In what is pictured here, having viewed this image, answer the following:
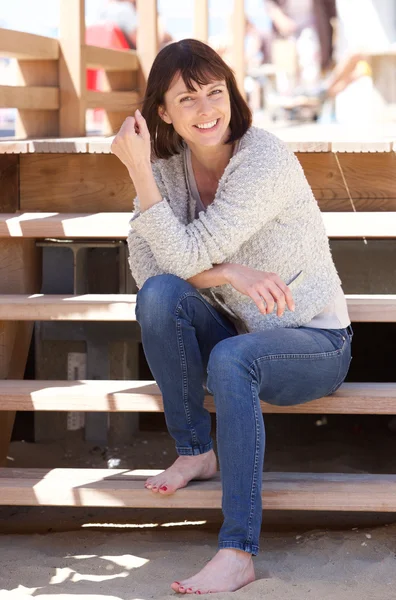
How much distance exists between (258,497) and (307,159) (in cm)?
132

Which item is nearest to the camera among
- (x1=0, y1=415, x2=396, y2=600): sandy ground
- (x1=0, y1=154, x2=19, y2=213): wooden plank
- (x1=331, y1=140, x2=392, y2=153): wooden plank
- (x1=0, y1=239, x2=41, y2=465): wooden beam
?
(x1=0, y1=415, x2=396, y2=600): sandy ground

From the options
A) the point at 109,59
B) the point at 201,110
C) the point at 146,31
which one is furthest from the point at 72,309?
the point at 146,31

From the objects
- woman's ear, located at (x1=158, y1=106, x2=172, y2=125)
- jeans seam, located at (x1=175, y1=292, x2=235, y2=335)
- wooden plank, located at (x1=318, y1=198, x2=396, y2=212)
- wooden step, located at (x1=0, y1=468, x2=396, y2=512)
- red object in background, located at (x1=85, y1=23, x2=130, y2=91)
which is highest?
red object in background, located at (x1=85, y1=23, x2=130, y2=91)

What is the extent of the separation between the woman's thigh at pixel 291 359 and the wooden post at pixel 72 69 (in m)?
1.87

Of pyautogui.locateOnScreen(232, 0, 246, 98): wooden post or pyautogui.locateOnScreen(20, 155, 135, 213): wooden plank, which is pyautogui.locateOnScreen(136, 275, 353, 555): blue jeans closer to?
pyautogui.locateOnScreen(20, 155, 135, 213): wooden plank

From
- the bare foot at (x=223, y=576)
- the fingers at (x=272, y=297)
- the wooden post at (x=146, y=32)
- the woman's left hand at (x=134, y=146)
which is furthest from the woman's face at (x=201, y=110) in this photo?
the wooden post at (x=146, y=32)

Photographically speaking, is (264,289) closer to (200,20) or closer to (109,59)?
(109,59)

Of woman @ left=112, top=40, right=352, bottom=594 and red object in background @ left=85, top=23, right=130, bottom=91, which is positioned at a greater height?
red object in background @ left=85, top=23, right=130, bottom=91

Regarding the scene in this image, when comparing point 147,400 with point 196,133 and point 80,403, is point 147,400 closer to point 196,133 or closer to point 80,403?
point 80,403

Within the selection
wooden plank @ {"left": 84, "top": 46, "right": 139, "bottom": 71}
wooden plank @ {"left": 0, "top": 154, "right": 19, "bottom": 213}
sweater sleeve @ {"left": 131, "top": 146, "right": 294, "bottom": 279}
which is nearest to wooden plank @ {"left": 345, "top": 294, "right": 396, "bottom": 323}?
sweater sleeve @ {"left": 131, "top": 146, "right": 294, "bottom": 279}

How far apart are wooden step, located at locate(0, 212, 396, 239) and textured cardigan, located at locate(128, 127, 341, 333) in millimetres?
440

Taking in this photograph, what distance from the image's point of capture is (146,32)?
478 cm

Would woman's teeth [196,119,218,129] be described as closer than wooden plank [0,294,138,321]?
Yes

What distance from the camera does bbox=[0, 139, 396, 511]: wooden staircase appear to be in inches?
100
